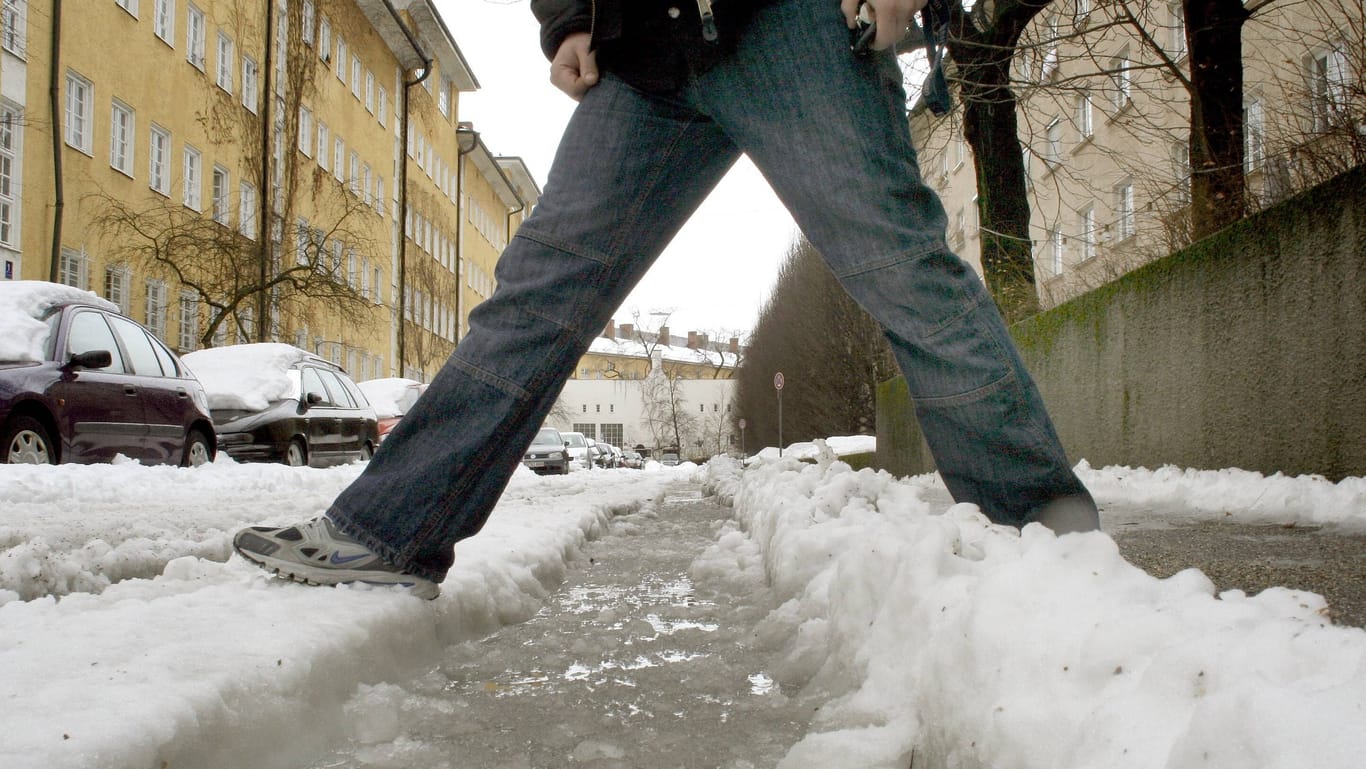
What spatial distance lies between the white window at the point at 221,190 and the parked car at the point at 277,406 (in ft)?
31.5

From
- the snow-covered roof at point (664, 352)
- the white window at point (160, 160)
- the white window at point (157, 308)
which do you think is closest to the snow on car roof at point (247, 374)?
the white window at point (157, 308)

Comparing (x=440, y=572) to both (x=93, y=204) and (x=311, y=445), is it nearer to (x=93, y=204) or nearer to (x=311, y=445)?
(x=311, y=445)

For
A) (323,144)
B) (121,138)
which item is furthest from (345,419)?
(323,144)

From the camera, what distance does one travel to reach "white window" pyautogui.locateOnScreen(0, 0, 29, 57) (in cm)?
1441

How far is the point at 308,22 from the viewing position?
25.2 metres

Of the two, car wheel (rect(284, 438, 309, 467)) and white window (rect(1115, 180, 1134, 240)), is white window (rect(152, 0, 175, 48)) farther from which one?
white window (rect(1115, 180, 1134, 240))

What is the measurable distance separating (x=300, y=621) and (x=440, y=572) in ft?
1.41

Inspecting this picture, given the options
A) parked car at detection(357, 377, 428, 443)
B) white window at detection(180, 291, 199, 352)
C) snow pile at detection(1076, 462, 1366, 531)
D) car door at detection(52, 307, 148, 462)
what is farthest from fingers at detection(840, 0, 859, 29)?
white window at detection(180, 291, 199, 352)

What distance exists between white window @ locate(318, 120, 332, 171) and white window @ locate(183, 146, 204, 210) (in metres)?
6.36

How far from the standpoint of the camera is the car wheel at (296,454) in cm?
1130

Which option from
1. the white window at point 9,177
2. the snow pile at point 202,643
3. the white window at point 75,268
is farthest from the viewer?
the white window at point 75,268

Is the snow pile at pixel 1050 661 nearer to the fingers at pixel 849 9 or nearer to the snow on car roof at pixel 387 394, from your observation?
the fingers at pixel 849 9

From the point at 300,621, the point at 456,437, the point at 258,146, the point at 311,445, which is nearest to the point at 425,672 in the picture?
the point at 300,621

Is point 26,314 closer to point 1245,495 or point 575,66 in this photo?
point 575,66
